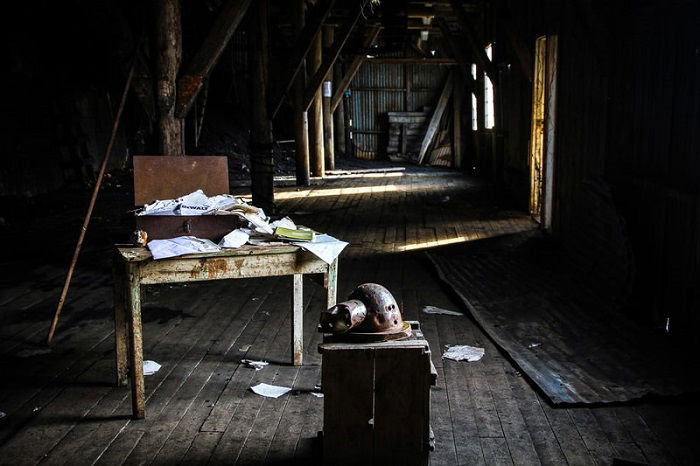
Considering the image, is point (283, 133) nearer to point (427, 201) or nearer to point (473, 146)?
point (473, 146)

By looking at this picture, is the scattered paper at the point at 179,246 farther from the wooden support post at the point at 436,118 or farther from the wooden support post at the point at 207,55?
the wooden support post at the point at 436,118

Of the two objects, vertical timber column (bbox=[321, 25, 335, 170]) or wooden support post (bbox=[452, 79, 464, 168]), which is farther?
wooden support post (bbox=[452, 79, 464, 168])

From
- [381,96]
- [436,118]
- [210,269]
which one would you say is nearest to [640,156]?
[210,269]

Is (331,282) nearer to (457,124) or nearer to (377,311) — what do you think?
(377,311)

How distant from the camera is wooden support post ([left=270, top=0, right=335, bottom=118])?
31.7ft

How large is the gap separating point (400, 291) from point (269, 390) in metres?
2.51

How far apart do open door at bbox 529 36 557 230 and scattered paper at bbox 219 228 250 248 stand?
19.1 ft

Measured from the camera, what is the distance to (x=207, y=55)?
6562 mm

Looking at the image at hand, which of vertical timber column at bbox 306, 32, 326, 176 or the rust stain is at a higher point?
vertical timber column at bbox 306, 32, 326, 176

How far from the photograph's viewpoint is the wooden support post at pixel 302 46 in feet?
31.7

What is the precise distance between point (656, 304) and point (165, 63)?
472cm

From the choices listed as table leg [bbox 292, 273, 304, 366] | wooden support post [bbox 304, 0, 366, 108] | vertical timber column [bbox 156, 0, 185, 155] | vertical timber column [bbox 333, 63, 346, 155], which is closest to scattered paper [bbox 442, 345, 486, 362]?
table leg [bbox 292, 273, 304, 366]

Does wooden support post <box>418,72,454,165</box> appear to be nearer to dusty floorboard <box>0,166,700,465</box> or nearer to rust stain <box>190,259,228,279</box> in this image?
dusty floorboard <box>0,166,700,465</box>

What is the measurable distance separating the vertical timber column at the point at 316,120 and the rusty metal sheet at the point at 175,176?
10694 millimetres
